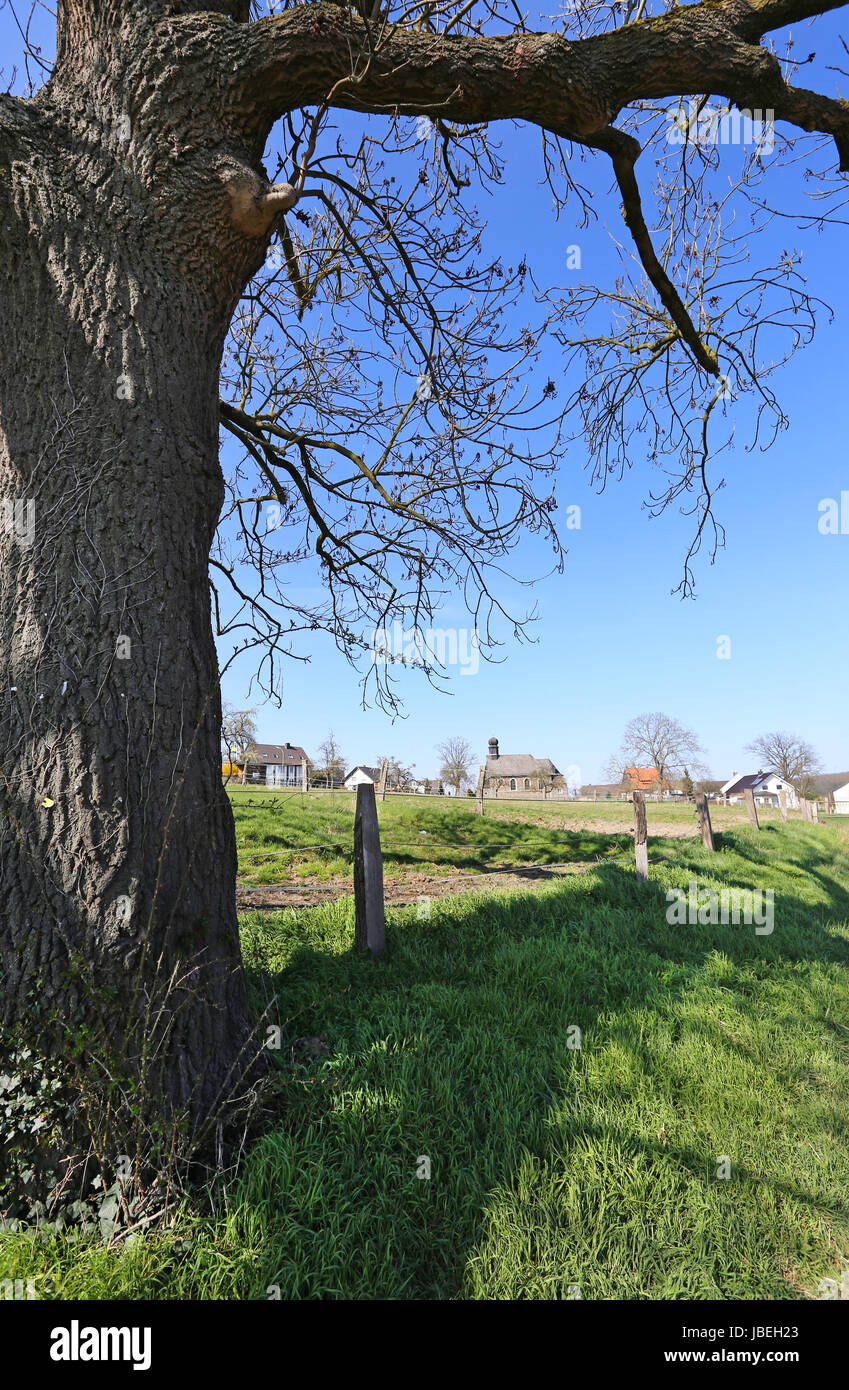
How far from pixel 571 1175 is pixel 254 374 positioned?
7.49 m

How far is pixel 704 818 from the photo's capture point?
1199cm

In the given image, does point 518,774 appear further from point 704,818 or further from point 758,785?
point 704,818

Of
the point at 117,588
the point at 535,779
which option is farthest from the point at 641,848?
the point at 535,779

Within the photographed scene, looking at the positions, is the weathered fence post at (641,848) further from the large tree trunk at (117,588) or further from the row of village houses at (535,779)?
the row of village houses at (535,779)

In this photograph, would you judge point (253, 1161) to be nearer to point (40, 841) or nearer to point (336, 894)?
point (40, 841)

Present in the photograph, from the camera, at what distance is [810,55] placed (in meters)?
4.52

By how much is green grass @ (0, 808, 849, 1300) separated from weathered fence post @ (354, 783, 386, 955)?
181 mm

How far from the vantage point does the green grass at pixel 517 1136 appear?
8.46 ft

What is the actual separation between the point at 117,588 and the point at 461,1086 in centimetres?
304

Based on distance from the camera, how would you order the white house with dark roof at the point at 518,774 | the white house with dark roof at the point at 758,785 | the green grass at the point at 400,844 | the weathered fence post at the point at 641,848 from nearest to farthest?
1. the weathered fence post at the point at 641,848
2. the green grass at the point at 400,844
3. the white house with dark roof at the point at 518,774
4. the white house with dark roof at the point at 758,785

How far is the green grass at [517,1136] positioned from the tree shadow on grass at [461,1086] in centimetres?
1

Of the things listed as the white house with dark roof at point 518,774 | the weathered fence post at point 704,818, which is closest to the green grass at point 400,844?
the weathered fence post at point 704,818

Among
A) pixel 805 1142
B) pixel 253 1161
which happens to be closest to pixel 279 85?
→ pixel 253 1161

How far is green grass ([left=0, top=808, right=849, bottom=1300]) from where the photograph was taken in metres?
2.58
